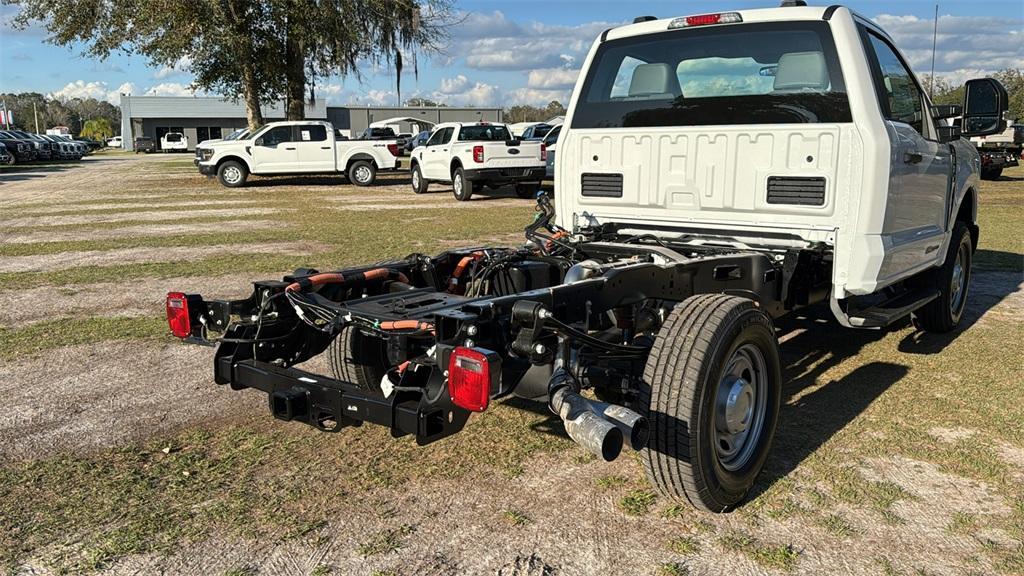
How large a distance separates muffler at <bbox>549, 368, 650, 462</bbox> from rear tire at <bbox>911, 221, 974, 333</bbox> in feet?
12.8

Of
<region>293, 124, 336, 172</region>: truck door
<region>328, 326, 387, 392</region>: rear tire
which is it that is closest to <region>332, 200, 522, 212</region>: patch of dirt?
<region>293, 124, 336, 172</region>: truck door

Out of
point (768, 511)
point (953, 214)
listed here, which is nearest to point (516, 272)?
point (768, 511)

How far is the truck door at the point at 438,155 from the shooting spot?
20578 mm

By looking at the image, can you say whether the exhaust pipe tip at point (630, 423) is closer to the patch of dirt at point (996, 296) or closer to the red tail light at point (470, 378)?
the red tail light at point (470, 378)

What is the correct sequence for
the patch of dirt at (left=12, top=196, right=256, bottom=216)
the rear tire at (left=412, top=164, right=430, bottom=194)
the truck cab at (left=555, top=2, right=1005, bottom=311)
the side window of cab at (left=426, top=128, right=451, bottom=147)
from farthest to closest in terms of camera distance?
the rear tire at (left=412, top=164, right=430, bottom=194)
the side window of cab at (left=426, top=128, right=451, bottom=147)
the patch of dirt at (left=12, top=196, right=256, bottom=216)
the truck cab at (left=555, top=2, right=1005, bottom=311)

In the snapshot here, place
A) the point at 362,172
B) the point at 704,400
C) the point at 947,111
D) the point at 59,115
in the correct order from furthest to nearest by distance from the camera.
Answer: the point at 59,115 → the point at 362,172 → the point at 947,111 → the point at 704,400

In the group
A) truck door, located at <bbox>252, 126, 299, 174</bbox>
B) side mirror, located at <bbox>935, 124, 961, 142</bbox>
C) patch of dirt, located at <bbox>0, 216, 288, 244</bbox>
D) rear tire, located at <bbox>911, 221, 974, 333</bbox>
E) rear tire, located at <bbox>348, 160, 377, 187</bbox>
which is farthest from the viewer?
rear tire, located at <bbox>348, 160, 377, 187</bbox>

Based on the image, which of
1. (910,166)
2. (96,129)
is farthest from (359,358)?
(96,129)

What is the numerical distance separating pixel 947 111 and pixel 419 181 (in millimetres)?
17693

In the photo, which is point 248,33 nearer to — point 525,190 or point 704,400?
point 525,190

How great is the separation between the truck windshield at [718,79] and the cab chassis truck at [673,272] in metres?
0.01

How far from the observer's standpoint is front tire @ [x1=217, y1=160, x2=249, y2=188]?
24469 millimetres

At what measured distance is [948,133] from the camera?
5766 mm

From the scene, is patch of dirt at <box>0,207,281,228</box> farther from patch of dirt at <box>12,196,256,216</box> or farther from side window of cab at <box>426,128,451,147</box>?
side window of cab at <box>426,128,451,147</box>
